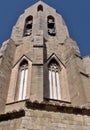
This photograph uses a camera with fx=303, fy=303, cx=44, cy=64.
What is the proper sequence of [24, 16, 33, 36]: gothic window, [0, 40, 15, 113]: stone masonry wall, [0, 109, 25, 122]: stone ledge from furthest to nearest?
[24, 16, 33, 36]: gothic window < [0, 40, 15, 113]: stone masonry wall < [0, 109, 25, 122]: stone ledge

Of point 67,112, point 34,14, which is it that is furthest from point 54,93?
point 34,14

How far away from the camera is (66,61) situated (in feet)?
55.4

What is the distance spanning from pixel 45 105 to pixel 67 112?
2.29 feet

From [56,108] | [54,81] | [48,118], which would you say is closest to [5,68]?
[54,81]

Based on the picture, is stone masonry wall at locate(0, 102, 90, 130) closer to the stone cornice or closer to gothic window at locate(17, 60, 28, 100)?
the stone cornice

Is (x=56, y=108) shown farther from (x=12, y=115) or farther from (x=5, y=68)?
(x=5, y=68)

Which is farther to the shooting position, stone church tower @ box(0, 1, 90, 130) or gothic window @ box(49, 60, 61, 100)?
gothic window @ box(49, 60, 61, 100)

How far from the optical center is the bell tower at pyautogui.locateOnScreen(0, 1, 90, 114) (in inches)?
534

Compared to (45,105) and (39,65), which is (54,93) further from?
(45,105)

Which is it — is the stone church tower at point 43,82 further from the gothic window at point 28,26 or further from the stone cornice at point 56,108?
the gothic window at point 28,26

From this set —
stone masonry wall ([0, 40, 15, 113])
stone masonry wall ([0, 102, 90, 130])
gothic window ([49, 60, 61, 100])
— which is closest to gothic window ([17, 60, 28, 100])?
stone masonry wall ([0, 40, 15, 113])

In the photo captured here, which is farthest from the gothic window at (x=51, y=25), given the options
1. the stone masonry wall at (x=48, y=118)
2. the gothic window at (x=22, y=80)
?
the stone masonry wall at (x=48, y=118)

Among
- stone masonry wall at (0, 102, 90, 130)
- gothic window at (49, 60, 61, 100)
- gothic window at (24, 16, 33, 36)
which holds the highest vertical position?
gothic window at (24, 16, 33, 36)

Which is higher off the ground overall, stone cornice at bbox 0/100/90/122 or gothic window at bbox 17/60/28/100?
gothic window at bbox 17/60/28/100
